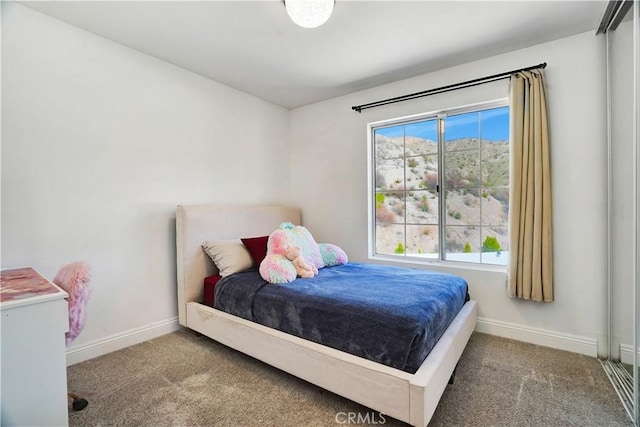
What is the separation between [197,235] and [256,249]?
0.56 meters

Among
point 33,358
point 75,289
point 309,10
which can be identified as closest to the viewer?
point 33,358

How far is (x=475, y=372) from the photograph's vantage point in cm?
200

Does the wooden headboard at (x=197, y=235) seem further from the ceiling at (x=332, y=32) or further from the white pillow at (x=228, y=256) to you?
the ceiling at (x=332, y=32)

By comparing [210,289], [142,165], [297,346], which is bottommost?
[297,346]

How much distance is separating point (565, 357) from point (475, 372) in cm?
82

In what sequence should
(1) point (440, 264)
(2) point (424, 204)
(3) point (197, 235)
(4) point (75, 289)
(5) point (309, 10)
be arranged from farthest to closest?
(2) point (424, 204) < (1) point (440, 264) < (3) point (197, 235) < (5) point (309, 10) < (4) point (75, 289)

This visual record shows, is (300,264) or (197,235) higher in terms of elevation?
(197,235)

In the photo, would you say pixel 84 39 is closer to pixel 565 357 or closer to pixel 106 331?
pixel 106 331

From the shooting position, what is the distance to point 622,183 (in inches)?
77.4

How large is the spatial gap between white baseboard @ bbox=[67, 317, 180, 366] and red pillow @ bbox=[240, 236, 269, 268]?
38.5 inches

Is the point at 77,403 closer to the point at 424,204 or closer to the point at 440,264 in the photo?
the point at 440,264

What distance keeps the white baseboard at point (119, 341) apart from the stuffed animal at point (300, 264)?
4.49ft

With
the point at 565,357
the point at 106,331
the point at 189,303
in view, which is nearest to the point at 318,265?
the point at 189,303

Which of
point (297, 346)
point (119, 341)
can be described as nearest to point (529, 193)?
point (297, 346)
